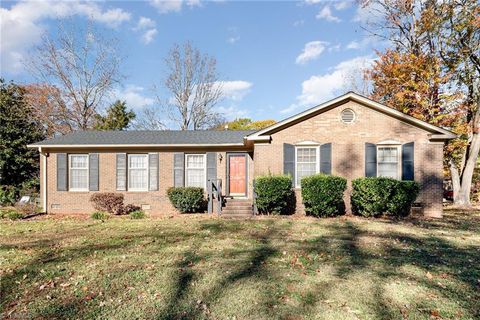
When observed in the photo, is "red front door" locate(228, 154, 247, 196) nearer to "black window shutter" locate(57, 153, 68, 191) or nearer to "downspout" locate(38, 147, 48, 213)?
"black window shutter" locate(57, 153, 68, 191)

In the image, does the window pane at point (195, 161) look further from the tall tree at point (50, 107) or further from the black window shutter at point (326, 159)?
the tall tree at point (50, 107)

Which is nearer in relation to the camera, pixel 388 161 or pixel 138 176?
pixel 388 161

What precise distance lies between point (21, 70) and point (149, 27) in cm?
1547

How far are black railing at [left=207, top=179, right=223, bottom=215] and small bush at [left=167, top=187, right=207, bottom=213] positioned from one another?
51 cm

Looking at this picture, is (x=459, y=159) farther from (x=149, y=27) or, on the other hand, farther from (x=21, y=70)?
(x=21, y=70)

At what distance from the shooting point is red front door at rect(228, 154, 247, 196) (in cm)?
1354

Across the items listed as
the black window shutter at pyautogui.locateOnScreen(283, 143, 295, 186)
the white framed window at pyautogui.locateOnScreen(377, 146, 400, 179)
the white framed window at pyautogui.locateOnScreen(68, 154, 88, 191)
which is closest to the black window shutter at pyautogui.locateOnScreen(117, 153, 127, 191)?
the white framed window at pyautogui.locateOnScreen(68, 154, 88, 191)

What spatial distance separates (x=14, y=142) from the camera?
740 inches

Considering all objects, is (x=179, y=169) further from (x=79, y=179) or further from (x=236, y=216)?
(x=79, y=179)

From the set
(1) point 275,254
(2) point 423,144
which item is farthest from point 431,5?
(1) point 275,254

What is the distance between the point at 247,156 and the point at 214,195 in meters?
2.40

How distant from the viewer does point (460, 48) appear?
15812 millimetres

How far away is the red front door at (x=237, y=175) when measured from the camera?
13.5 m

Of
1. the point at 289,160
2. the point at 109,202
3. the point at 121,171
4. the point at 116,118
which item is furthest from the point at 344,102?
the point at 116,118
